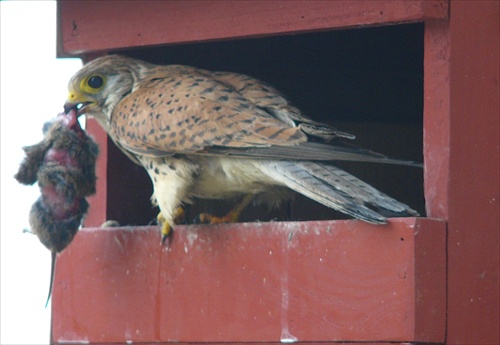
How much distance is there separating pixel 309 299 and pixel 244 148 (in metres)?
0.55

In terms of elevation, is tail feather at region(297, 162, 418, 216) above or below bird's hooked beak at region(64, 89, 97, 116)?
below

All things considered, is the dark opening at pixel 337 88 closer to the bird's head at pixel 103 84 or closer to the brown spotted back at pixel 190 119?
the bird's head at pixel 103 84

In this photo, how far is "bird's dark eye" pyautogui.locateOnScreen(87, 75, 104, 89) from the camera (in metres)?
4.41

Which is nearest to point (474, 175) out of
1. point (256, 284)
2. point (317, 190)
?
point (317, 190)

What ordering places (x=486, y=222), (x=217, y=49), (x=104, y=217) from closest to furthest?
(x=486, y=222)
(x=104, y=217)
(x=217, y=49)

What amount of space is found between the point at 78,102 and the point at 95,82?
102 millimetres

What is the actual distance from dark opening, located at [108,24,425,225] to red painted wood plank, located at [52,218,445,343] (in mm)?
361

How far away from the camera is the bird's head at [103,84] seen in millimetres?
4387

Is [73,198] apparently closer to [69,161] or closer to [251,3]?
[69,161]

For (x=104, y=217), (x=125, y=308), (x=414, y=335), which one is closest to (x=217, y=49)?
(x=104, y=217)

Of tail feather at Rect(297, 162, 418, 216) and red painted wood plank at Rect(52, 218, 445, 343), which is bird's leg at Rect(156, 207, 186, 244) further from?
tail feather at Rect(297, 162, 418, 216)

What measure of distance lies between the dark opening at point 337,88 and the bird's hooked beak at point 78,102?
0.64ft

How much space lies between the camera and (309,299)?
11.7ft

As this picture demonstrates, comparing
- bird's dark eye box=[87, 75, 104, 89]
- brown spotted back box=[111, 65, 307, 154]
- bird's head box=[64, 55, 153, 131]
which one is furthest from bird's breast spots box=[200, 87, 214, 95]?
bird's dark eye box=[87, 75, 104, 89]
